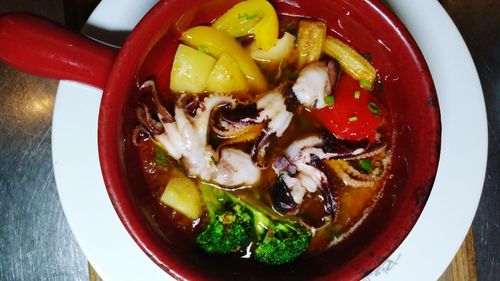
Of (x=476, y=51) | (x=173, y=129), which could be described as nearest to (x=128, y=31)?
(x=173, y=129)

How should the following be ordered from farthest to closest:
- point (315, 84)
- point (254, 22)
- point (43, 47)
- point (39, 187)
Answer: point (39, 187), point (254, 22), point (315, 84), point (43, 47)

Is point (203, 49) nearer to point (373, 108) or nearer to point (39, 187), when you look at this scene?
point (373, 108)

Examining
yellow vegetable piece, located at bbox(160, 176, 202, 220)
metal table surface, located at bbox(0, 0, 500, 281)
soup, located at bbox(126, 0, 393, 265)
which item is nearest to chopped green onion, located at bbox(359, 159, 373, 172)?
soup, located at bbox(126, 0, 393, 265)

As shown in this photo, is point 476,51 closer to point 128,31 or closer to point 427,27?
point 427,27

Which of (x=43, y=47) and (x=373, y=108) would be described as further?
(x=373, y=108)

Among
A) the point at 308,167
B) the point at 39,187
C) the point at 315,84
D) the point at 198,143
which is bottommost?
the point at 39,187

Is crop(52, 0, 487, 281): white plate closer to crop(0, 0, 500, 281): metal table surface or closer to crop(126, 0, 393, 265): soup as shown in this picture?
crop(126, 0, 393, 265): soup

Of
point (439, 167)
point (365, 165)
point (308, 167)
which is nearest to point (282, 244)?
point (308, 167)
